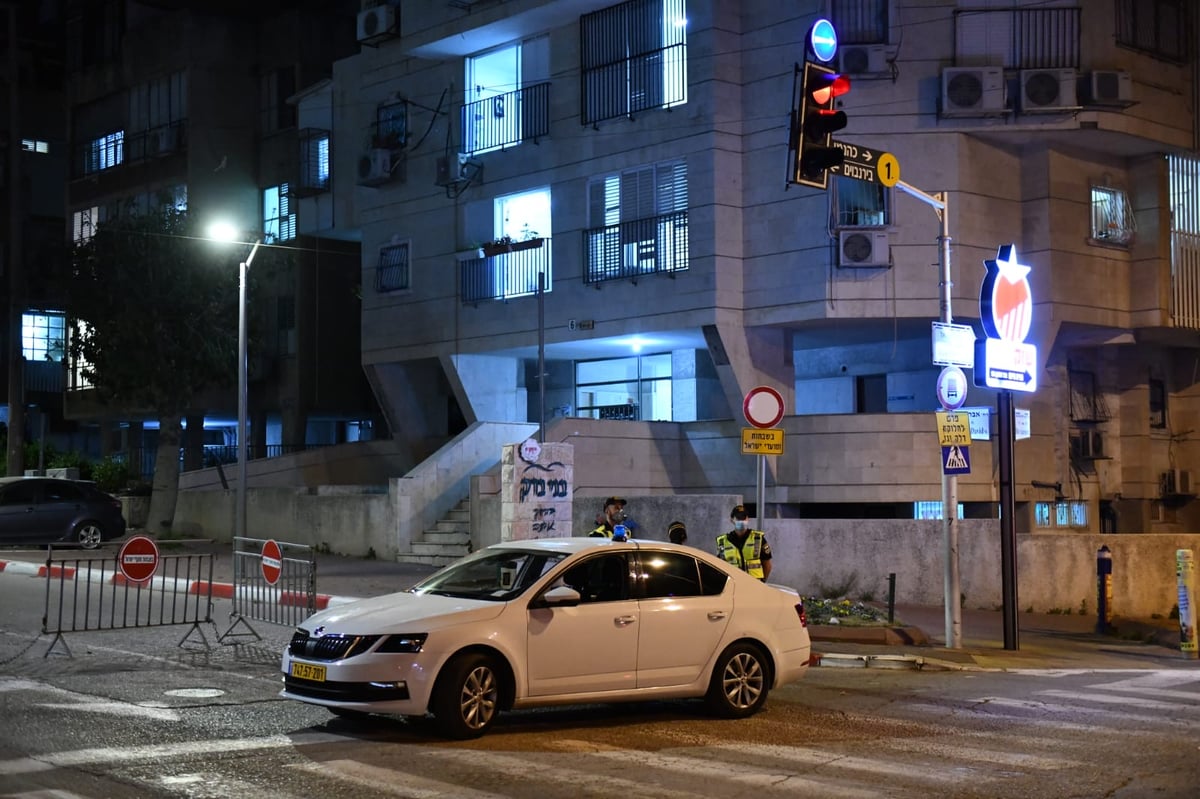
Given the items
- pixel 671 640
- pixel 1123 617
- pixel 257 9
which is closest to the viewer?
pixel 671 640

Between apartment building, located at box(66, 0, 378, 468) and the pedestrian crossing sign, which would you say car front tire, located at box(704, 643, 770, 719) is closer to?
the pedestrian crossing sign

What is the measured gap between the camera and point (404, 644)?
30.9 feet

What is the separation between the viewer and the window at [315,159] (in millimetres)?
36938

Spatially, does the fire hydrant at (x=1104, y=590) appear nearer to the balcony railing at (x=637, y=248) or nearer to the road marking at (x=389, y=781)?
the balcony railing at (x=637, y=248)

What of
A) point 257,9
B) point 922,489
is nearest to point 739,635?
point 922,489

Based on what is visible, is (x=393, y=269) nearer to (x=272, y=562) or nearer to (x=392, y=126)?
(x=392, y=126)

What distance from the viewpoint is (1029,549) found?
837 inches

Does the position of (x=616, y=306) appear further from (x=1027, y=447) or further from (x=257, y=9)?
(x=257, y=9)

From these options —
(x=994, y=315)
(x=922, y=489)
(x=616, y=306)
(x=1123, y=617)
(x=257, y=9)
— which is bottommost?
(x=1123, y=617)

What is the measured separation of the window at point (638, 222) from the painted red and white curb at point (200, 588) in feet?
35.0

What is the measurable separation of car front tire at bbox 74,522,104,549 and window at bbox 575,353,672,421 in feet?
36.0

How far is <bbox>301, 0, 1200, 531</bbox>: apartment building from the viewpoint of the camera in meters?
25.3

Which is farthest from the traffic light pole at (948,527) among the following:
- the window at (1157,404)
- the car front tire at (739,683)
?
the window at (1157,404)

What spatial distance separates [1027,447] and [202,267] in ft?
62.6
